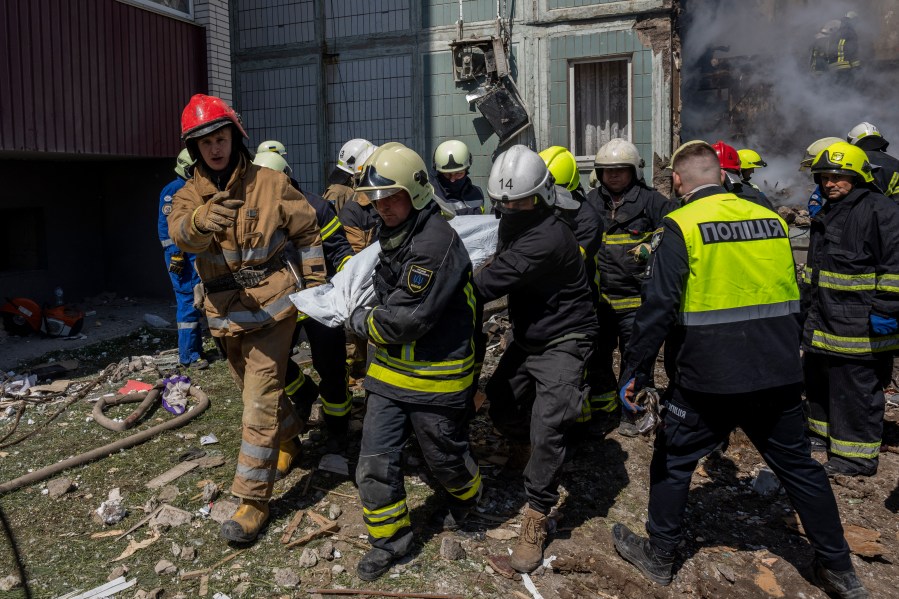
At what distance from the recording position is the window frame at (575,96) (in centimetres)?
955

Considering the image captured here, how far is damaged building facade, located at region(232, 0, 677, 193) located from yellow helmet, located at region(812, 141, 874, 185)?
5.07m

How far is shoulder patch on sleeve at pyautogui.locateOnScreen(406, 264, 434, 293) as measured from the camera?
3.27 m

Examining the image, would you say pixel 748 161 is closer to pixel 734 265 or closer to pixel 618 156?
pixel 618 156

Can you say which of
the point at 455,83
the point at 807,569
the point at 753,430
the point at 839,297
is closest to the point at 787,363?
the point at 753,430

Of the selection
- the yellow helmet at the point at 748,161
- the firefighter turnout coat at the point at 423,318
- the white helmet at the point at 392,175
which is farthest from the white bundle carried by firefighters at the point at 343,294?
the yellow helmet at the point at 748,161

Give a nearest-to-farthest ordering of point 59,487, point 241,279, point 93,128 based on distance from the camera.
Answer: point 241,279 → point 59,487 → point 93,128

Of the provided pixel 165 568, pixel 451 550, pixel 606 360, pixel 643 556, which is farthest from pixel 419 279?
pixel 606 360

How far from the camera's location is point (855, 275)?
452cm

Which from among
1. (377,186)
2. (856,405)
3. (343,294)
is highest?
(377,186)

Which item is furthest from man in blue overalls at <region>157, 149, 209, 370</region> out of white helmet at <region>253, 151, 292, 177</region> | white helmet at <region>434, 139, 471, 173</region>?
white helmet at <region>434, 139, 471, 173</region>

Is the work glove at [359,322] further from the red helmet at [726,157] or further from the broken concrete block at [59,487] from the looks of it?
the red helmet at [726,157]

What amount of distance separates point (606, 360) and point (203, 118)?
10.5 feet

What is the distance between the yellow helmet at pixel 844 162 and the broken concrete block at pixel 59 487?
526cm

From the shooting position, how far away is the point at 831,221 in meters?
4.65
